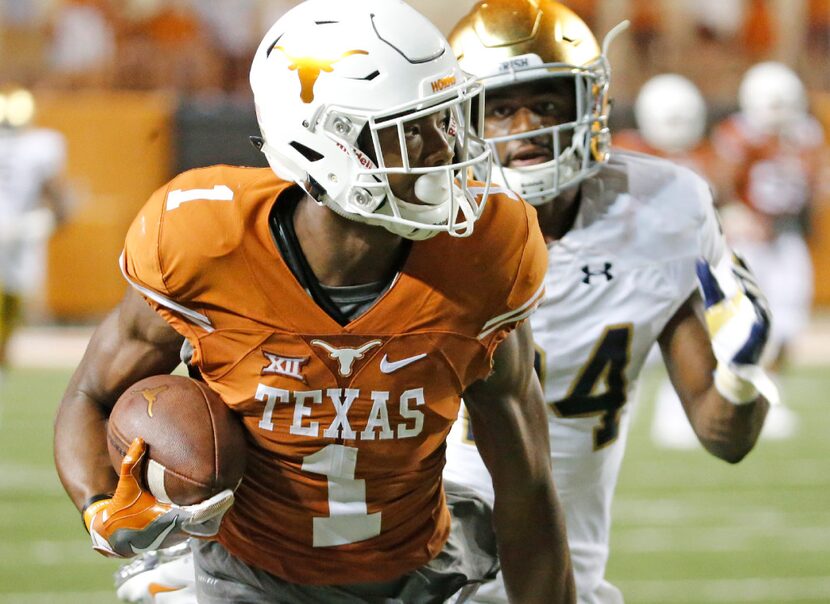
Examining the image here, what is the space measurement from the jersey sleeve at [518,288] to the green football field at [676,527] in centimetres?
250

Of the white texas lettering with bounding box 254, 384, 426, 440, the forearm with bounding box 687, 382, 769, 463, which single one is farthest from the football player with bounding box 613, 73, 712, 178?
the white texas lettering with bounding box 254, 384, 426, 440

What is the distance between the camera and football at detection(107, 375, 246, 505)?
207 centimetres

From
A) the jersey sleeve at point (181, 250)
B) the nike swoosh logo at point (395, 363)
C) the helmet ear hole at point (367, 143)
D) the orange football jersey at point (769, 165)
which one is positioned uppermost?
the helmet ear hole at point (367, 143)

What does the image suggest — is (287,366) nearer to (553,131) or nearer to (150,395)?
(150,395)

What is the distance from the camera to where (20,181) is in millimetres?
8664

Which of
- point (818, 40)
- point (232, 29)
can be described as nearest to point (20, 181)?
→ point (232, 29)

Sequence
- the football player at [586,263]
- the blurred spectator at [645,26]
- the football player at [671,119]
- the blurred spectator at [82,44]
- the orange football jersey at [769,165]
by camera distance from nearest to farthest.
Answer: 1. the football player at [586,263]
2. the orange football jersey at [769,165]
3. the football player at [671,119]
4. the blurred spectator at [82,44]
5. the blurred spectator at [645,26]

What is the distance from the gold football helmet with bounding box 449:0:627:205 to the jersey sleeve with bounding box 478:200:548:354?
0.51m

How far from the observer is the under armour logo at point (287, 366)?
2.15 metres

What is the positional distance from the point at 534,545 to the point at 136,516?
26.9 inches

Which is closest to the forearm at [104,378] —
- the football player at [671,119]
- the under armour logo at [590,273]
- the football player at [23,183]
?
the under armour logo at [590,273]

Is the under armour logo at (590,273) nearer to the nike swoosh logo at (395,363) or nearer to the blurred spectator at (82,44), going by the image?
the nike swoosh logo at (395,363)

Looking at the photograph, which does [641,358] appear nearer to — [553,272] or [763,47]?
[553,272]

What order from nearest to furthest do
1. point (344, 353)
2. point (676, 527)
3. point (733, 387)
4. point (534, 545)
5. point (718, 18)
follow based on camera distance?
point (344, 353), point (534, 545), point (733, 387), point (676, 527), point (718, 18)
